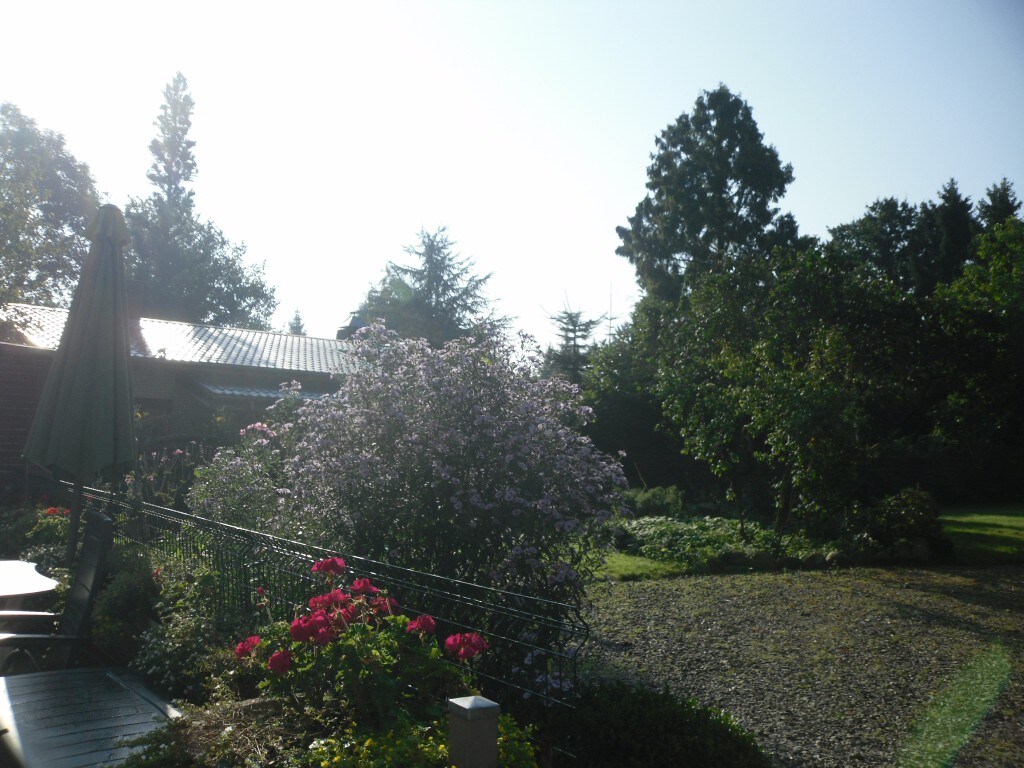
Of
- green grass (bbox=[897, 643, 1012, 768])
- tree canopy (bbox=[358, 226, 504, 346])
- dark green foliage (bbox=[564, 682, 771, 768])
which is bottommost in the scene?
green grass (bbox=[897, 643, 1012, 768])

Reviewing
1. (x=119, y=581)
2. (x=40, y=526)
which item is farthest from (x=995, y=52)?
(x=40, y=526)

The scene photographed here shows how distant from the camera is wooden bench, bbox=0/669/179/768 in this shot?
3102 millimetres

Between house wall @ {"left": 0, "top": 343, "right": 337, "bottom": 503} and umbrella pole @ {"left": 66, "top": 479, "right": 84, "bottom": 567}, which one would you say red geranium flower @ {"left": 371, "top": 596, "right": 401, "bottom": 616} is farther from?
house wall @ {"left": 0, "top": 343, "right": 337, "bottom": 503}

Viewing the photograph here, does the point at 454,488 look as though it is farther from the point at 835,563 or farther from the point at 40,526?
the point at 835,563

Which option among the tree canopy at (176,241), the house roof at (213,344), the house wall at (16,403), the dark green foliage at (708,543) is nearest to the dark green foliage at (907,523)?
the dark green foliage at (708,543)

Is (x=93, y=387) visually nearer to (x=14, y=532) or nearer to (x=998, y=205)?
(x=14, y=532)

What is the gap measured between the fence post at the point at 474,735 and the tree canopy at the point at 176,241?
40309 millimetres

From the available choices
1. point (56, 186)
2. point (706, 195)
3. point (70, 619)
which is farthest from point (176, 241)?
point (70, 619)

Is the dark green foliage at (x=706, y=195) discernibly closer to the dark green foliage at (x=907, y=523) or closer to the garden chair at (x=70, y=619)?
the dark green foliage at (x=907, y=523)

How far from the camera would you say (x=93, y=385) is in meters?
6.28

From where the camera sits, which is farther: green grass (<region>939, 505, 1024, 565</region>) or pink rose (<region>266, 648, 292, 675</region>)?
green grass (<region>939, 505, 1024, 565</region>)

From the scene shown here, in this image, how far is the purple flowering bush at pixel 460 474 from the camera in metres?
4.67

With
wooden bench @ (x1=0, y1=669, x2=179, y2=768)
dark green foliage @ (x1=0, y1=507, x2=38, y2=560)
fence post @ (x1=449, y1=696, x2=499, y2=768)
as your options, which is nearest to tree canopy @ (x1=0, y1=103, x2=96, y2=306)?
dark green foliage @ (x1=0, y1=507, x2=38, y2=560)

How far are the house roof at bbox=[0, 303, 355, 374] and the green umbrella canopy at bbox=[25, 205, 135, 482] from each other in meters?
11.3
